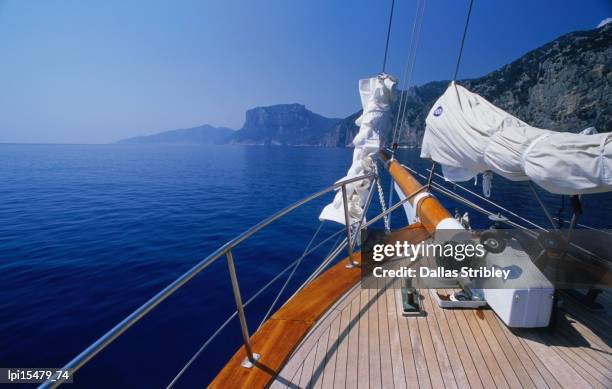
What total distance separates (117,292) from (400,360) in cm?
648

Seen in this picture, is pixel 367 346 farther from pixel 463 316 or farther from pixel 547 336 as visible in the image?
pixel 547 336

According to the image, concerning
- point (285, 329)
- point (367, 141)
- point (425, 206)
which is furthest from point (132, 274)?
point (425, 206)

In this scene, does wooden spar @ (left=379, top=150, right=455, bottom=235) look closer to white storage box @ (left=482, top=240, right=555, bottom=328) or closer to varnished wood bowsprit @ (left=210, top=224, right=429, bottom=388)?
white storage box @ (left=482, top=240, right=555, bottom=328)

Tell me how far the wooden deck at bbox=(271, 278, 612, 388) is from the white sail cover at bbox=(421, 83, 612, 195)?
49.3 inches

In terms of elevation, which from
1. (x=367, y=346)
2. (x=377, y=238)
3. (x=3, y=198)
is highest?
(x=377, y=238)

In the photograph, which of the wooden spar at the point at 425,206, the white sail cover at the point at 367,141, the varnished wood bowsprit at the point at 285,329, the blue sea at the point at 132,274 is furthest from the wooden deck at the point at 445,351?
the blue sea at the point at 132,274

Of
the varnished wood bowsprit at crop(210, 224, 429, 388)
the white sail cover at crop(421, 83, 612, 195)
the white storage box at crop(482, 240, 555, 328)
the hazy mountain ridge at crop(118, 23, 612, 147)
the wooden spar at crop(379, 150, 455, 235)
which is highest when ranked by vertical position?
the hazy mountain ridge at crop(118, 23, 612, 147)

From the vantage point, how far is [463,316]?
2625 mm

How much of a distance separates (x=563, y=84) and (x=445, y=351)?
8056cm

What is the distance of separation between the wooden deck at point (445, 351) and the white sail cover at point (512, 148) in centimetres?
125

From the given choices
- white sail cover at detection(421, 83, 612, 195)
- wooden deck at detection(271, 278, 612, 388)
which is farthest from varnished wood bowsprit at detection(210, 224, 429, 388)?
white sail cover at detection(421, 83, 612, 195)

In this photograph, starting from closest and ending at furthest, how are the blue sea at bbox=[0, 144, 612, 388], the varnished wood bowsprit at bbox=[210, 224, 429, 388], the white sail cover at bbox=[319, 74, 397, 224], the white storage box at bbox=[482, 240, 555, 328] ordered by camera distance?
1. the varnished wood bowsprit at bbox=[210, 224, 429, 388]
2. the white storage box at bbox=[482, 240, 555, 328]
3. the blue sea at bbox=[0, 144, 612, 388]
4. the white sail cover at bbox=[319, 74, 397, 224]

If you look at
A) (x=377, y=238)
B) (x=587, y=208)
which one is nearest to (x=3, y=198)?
(x=377, y=238)

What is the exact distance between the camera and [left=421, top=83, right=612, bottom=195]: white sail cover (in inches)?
75.5
